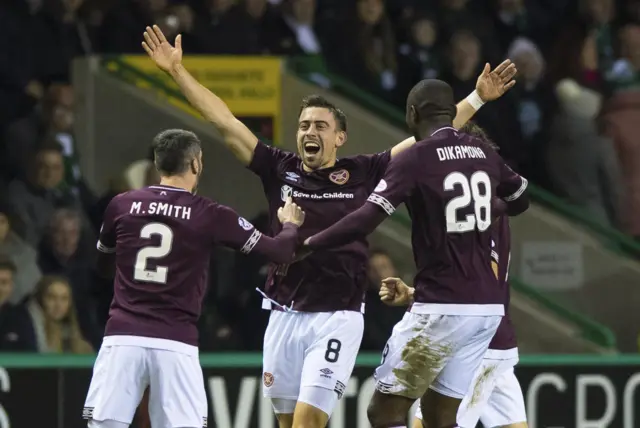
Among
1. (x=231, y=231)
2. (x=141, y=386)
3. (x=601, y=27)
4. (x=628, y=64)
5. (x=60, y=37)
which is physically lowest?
(x=141, y=386)

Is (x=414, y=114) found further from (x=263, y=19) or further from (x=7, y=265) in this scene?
(x=263, y=19)

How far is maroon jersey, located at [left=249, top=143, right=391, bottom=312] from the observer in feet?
26.0

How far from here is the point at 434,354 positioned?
24.2 ft

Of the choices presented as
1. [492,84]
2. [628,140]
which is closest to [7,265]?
[492,84]

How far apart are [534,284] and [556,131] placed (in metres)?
1.55

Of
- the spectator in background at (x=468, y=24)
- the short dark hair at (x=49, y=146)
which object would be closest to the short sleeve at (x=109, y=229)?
the short dark hair at (x=49, y=146)

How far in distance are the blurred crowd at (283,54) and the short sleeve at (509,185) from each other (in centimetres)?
329

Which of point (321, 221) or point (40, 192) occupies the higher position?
point (40, 192)

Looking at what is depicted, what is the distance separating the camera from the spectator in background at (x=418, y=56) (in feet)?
43.4

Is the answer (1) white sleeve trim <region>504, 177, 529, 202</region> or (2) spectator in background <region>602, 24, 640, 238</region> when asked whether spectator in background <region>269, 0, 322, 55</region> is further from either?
(1) white sleeve trim <region>504, 177, 529, 202</region>

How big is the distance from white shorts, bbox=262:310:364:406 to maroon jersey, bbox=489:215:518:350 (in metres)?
0.85

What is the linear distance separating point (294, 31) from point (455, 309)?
6133 mm

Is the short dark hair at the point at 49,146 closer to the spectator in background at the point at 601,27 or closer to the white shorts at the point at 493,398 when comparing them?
the white shorts at the point at 493,398

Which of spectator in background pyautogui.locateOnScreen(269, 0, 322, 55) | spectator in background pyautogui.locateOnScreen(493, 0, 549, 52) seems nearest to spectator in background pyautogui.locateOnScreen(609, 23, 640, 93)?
spectator in background pyautogui.locateOnScreen(493, 0, 549, 52)
